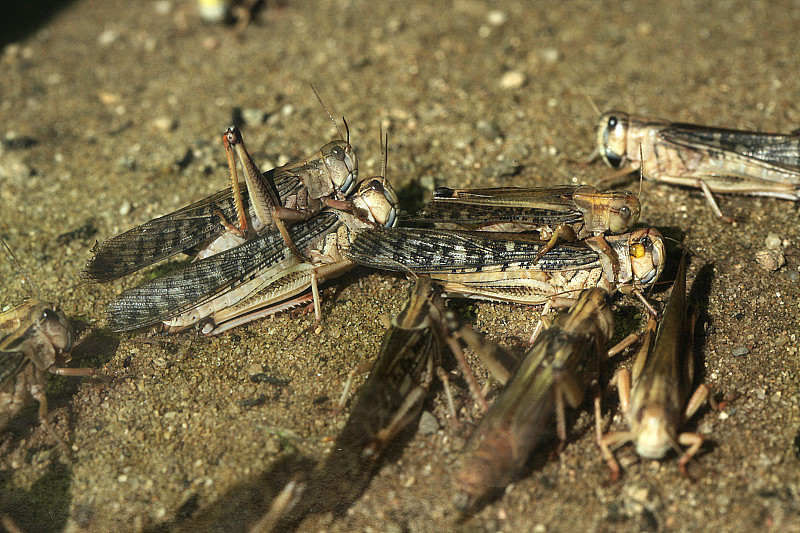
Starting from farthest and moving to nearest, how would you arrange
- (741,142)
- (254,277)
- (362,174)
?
(362,174) < (741,142) < (254,277)

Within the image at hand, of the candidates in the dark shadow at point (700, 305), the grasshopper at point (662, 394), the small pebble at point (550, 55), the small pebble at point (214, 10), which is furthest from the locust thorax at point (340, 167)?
the small pebble at point (214, 10)

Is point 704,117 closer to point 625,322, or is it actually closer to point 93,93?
point 625,322

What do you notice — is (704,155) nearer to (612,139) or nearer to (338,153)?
(612,139)

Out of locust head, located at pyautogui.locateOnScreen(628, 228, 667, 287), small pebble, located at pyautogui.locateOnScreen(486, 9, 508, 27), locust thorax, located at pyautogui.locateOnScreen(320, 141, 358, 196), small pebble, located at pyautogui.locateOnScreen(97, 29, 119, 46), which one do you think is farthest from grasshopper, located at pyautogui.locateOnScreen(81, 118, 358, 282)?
small pebble, located at pyautogui.locateOnScreen(97, 29, 119, 46)

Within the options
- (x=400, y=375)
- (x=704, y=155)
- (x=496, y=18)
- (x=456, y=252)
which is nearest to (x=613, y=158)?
(x=704, y=155)

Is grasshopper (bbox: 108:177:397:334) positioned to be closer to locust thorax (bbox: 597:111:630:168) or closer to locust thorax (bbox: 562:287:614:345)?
locust thorax (bbox: 562:287:614:345)

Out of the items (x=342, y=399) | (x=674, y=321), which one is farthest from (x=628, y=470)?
(x=342, y=399)
